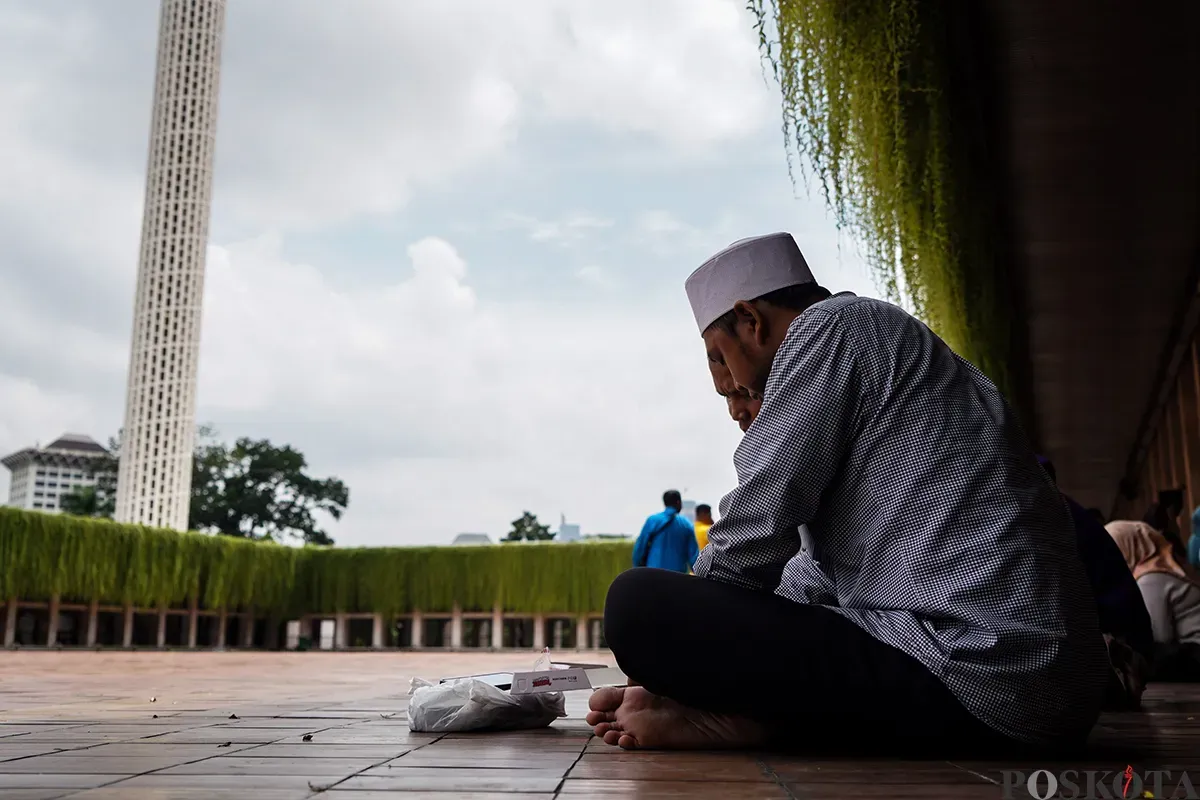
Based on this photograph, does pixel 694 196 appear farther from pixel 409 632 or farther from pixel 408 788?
pixel 408 788

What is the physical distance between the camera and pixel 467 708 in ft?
8.43

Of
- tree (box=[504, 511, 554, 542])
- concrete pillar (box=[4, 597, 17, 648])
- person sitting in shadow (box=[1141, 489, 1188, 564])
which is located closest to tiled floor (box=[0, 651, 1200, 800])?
person sitting in shadow (box=[1141, 489, 1188, 564])

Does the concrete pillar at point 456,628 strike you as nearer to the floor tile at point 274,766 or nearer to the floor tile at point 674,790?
the floor tile at point 274,766

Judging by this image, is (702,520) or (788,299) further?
(702,520)

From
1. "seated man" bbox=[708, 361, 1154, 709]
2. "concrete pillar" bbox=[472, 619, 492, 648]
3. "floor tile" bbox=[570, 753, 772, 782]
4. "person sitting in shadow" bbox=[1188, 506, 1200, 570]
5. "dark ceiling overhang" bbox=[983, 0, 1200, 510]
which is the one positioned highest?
"dark ceiling overhang" bbox=[983, 0, 1200, 510]

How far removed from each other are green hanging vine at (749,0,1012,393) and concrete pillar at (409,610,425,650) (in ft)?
73.3

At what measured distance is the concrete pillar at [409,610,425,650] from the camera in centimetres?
2592

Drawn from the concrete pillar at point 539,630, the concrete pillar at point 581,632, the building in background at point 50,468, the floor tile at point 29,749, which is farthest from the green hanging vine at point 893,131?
the building in background at point 50,468

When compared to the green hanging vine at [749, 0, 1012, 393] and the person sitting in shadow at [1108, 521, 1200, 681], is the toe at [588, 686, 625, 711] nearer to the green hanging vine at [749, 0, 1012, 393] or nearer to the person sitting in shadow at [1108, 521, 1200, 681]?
the green hanging vine at [749, 0, 1012, 393]

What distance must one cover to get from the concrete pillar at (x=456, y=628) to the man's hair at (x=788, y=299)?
24655mm

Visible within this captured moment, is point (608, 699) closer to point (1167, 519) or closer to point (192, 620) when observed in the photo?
point (1167, 519)

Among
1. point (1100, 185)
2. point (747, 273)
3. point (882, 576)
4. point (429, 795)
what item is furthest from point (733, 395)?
point (1100, 185)

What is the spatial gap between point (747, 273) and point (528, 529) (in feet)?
164

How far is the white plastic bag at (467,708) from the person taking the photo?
2.57 m
